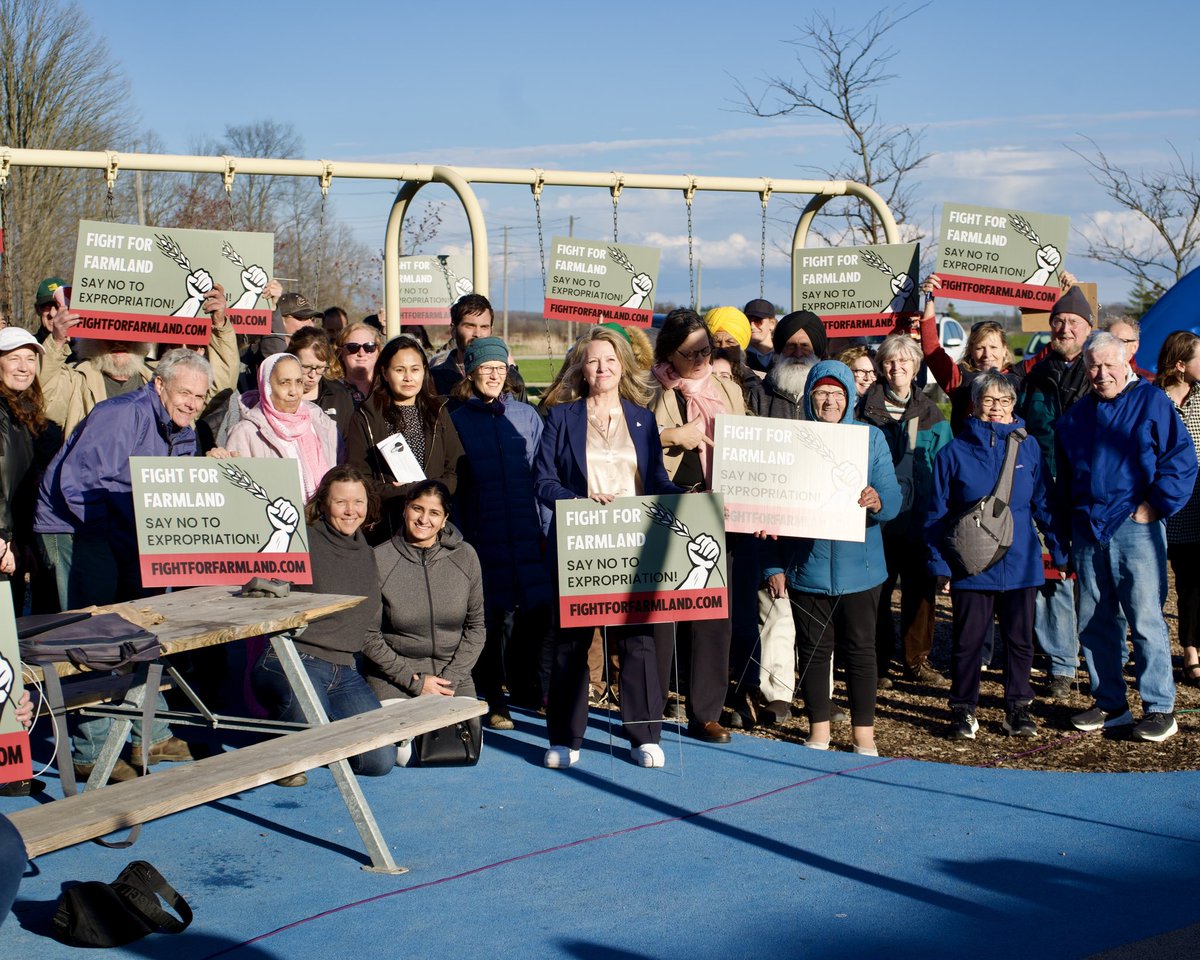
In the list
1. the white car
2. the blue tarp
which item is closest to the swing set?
the blue tarp

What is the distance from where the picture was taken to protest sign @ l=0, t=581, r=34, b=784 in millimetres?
4566

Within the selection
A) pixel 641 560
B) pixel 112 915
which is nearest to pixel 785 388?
pixel 641 560

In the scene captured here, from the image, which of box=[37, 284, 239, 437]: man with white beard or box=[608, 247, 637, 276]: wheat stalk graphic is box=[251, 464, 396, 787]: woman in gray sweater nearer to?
box=[37, 284, 239, 437]: man with white beard

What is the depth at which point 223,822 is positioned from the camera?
6160mm

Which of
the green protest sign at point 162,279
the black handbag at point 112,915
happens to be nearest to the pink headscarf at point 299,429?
the green protest sign at point 162,279

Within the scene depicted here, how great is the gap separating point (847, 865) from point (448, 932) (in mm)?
1632

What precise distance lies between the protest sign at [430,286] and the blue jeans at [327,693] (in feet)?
23.0

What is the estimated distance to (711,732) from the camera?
7.39 m

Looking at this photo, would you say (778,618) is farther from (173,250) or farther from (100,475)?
(173,250)

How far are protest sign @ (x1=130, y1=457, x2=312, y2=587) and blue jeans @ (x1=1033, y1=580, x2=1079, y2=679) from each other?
445 cm

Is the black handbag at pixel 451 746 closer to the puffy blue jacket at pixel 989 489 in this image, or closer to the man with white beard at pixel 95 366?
the man with white beard at pixel 95 366

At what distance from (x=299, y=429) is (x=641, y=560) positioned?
1.93 metres

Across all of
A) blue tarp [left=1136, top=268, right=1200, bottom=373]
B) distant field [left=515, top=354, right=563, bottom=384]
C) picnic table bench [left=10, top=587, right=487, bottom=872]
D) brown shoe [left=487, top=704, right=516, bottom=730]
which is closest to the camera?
picnic table bench [left=10, top=587, right=487, bottom=872]

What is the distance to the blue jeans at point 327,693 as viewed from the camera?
21.7 feet
